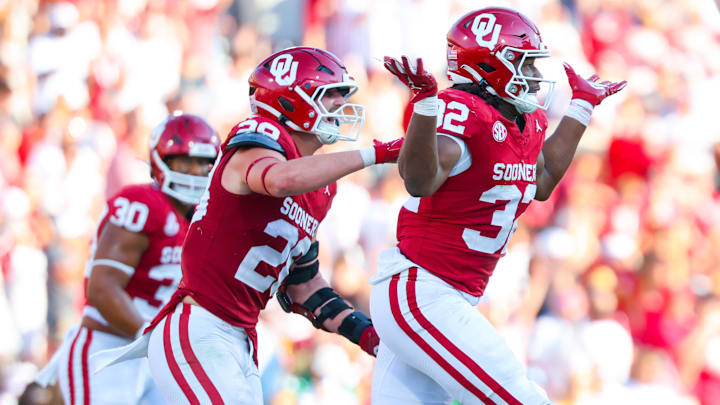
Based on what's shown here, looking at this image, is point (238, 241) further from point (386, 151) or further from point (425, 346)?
point (425, 346)

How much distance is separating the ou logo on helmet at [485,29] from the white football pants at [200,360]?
4.51 ft

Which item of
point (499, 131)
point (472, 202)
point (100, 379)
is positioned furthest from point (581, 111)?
point (100, 379)

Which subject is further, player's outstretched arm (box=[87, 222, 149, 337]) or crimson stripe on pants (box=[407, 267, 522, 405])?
player's outstretched arm (box=[87, 222, 149, 337])

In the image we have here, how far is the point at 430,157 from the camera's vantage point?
3248mm

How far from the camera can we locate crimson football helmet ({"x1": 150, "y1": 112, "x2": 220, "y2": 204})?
15.6ft

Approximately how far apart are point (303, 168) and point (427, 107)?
1.41ft

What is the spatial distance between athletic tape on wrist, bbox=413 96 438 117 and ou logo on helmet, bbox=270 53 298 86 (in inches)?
25.7

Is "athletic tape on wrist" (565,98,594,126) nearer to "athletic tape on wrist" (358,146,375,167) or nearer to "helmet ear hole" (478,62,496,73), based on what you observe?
"helmet ear hole" (478,62,496,73)

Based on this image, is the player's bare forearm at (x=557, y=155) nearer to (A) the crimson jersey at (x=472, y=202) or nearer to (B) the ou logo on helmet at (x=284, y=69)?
(A) the crimson jersey at (x=472, y=202)

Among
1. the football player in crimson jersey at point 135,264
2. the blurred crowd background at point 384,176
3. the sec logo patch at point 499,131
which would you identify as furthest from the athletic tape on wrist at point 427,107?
the blurred crowd background at point 384,176

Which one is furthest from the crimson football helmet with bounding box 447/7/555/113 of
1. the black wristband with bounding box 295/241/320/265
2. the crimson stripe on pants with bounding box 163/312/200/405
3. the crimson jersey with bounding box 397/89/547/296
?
the crimson stripe on pants with bounding box 163/312/200/405

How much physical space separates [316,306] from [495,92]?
108 centimetres

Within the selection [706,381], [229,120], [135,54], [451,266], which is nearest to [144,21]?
[135,54]

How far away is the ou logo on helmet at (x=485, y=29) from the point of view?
12.3 feet
